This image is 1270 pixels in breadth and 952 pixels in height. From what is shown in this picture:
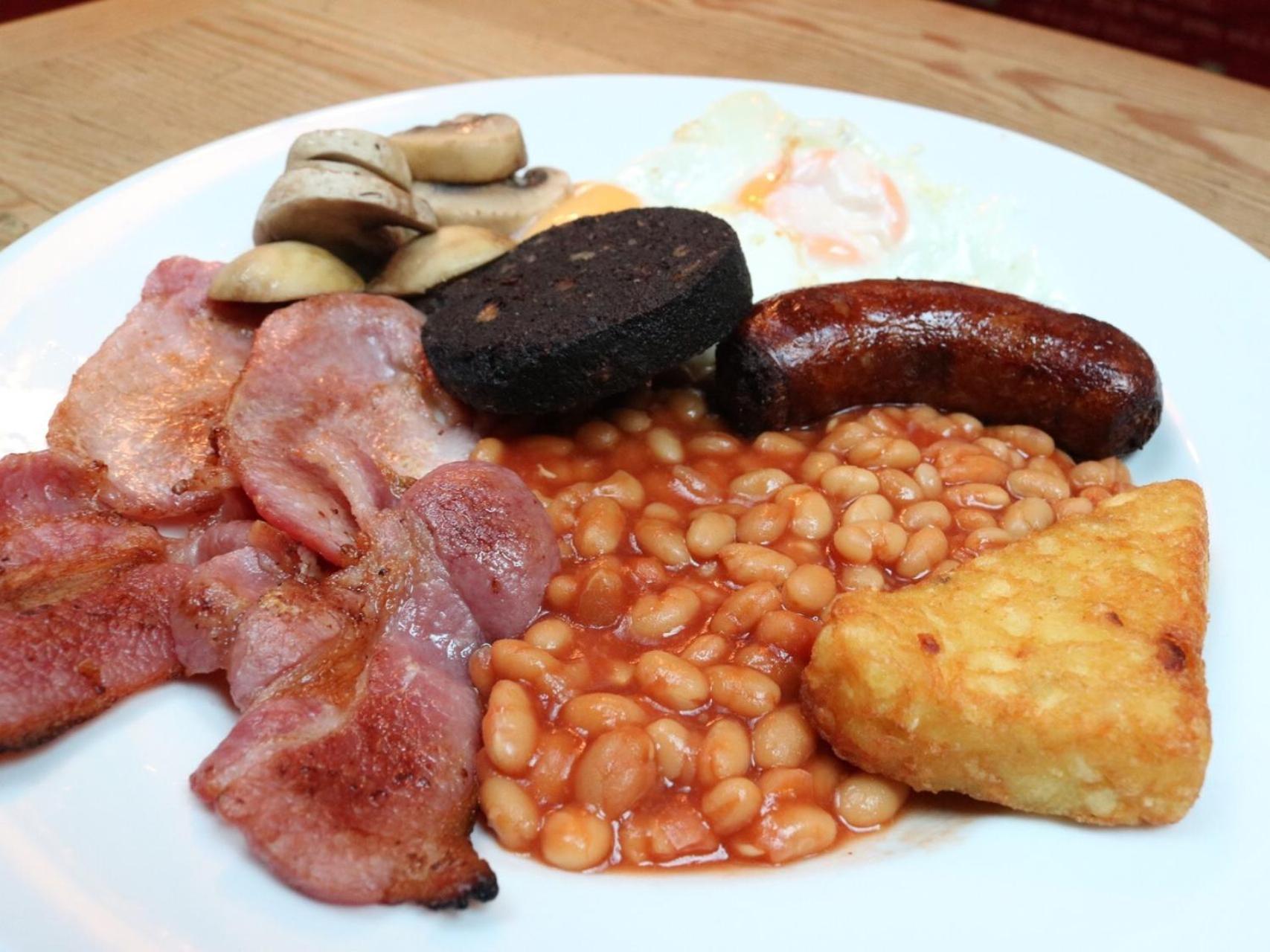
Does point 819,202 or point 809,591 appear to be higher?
point 819,202

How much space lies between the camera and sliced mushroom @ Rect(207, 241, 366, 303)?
8.66 feet

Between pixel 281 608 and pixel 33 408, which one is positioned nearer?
pixel 281 608

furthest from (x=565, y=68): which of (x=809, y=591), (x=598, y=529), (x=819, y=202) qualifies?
(x=809, y=591)

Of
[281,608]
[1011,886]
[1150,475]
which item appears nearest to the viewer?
[1011,886]

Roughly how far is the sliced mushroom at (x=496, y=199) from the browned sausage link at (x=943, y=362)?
921 mm

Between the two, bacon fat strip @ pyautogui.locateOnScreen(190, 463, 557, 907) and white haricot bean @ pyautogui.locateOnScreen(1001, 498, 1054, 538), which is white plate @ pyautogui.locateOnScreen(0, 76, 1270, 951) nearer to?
bacon fat strip @ pyautogui.locateOnScreen(190, 463, 557, 907)

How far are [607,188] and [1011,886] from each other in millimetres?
2483

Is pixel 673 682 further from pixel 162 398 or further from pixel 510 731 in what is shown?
pixel 162 398

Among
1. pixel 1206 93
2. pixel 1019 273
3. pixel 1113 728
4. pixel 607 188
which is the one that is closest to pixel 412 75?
pixel 607 188

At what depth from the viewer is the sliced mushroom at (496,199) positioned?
10.1ft

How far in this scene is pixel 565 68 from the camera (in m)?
4.42

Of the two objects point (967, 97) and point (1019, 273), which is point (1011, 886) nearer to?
point (1019, 273)

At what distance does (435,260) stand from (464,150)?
0.50 m

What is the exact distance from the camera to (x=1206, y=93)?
165 inches
